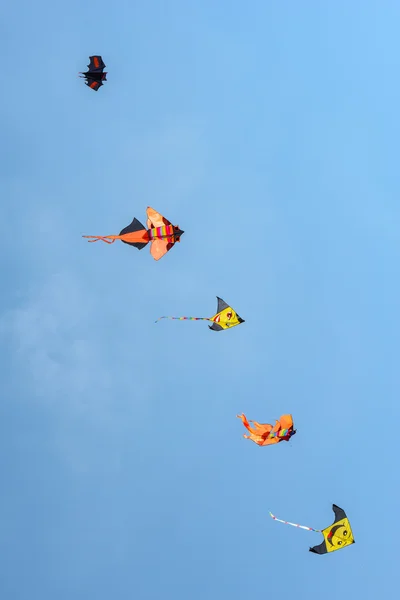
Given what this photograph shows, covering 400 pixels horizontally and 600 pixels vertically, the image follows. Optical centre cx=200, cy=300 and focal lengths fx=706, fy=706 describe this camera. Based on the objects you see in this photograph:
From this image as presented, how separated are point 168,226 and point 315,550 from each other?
2026 centimetres

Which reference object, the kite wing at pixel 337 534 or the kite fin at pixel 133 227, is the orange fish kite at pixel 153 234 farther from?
the kite wing at pixel 337 534

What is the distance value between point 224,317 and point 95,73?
56.6 ft

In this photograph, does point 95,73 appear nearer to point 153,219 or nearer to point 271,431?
point 153,219

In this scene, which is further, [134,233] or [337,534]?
[337,534]

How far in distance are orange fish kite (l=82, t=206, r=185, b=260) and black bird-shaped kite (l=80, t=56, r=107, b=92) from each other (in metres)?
9.82

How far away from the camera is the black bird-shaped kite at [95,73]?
43719 millimetres

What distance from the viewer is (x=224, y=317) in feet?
137

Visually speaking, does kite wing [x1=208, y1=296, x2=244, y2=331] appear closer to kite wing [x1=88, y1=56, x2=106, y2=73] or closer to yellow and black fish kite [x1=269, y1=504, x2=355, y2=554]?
yellow and black fish kite [x1=269, y1=504, x2=355, y2=554]

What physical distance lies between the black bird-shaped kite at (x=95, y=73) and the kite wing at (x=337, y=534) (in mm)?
29498

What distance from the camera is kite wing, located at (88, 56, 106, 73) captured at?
43656 mm

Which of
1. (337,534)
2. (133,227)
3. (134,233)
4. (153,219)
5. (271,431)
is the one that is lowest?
(337,534)

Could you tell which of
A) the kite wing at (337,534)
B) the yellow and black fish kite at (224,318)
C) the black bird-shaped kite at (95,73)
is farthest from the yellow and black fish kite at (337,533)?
the black bird-shaped kite at (95,73)

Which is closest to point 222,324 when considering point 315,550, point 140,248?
point 140,248

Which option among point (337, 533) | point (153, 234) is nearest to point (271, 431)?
point (337, 533)
